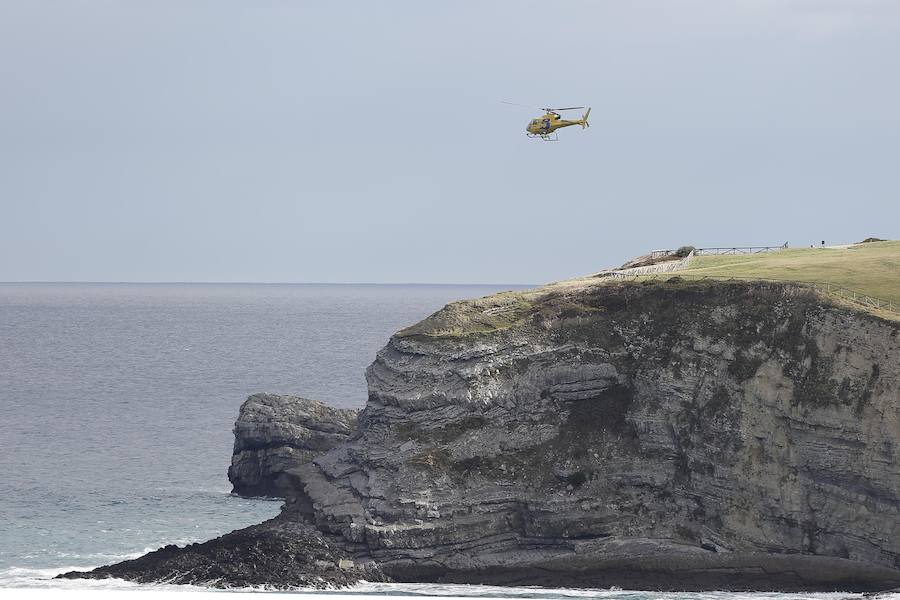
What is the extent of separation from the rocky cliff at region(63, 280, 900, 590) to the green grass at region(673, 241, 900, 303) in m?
5.87

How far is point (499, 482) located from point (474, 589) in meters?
8.38

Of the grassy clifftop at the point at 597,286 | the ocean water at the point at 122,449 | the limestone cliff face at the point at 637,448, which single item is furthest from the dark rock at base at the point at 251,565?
the grassy clifftop at the point at 597,286

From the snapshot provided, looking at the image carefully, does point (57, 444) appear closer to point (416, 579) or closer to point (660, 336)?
point (416, 579)

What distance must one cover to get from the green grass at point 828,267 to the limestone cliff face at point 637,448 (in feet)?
19.0

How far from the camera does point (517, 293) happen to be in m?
86.1

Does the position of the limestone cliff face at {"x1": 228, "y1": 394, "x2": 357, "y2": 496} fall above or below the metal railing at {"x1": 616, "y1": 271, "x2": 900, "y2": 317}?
below

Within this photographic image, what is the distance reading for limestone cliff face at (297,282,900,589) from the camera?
6619cm

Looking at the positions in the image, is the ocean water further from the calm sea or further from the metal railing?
the metal railing

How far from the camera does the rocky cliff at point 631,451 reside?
6612 centimetres

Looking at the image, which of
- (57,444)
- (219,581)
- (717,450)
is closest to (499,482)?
(717,450)

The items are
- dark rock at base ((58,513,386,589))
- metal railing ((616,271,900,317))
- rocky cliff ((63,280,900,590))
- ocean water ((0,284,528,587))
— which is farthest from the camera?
ocean water ((0,284,528,587))

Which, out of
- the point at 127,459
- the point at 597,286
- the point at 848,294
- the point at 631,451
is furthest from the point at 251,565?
the point at 848,294

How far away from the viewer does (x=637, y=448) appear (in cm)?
Answer: 7338

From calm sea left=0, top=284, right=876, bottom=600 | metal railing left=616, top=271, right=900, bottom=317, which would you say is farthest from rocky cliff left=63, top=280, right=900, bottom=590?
calm sea left=0, top=284, right=876, bottom=600
